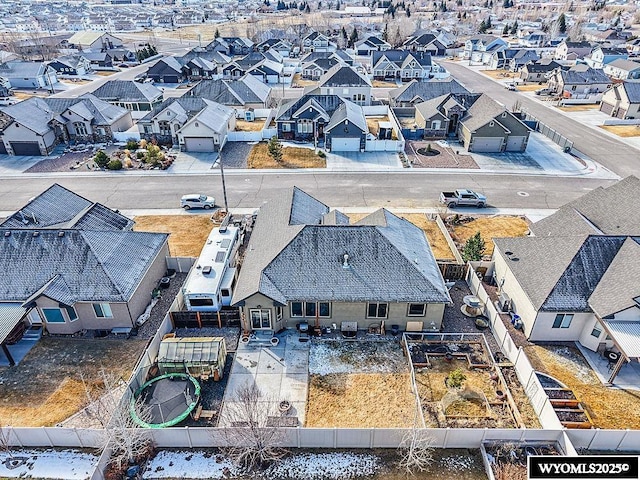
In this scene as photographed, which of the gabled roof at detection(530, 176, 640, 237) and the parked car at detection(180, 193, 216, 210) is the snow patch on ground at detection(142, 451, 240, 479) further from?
the gabled roof at detection(530, 176, 640, 237)

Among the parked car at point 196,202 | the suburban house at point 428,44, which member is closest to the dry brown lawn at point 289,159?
the parked car at point 196,202

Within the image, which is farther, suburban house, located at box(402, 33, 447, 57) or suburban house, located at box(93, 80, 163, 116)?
suburban house, located at box(402, 33, 447, 57)

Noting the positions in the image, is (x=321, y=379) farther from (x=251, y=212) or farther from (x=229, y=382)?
(x=251, y=212)

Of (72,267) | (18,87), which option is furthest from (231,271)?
(18,87)

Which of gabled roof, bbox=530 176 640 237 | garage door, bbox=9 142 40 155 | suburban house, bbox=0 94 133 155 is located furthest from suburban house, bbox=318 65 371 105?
gabled roof, bbox=530 176 640 237

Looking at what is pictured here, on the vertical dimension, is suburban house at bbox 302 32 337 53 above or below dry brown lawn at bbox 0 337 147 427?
above

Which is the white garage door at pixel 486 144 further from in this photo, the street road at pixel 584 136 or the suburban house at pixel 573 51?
the suburban house at pixel 573 51
